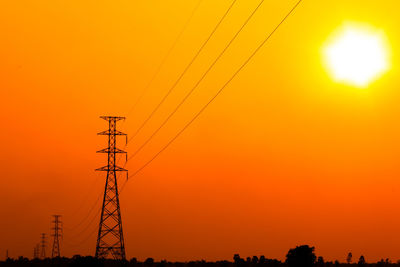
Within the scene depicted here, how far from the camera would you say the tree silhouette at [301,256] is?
133m

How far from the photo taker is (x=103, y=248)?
101 meters

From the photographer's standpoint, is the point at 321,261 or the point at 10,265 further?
the point at 321,261

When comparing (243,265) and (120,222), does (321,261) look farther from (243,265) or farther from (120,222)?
(120,222)

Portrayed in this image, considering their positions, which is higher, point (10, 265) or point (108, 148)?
point (108, 148)

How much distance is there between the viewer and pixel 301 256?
134 metres

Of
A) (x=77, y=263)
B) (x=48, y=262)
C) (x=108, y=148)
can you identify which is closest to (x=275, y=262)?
(x=48, y=262)

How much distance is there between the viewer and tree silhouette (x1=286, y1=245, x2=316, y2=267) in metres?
133

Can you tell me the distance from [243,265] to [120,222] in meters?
77.8

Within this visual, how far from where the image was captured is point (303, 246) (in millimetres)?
137125

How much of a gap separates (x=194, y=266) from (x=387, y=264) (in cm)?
4156

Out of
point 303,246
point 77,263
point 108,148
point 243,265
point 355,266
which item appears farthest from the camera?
point 355,266

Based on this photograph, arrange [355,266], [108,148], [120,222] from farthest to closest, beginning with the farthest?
[355,266]
[108,148]
[120,222]

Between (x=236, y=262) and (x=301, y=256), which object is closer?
(x=301, y=256)

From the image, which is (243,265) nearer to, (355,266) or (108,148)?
(355,266)
